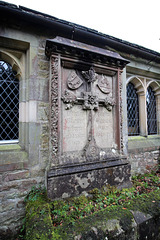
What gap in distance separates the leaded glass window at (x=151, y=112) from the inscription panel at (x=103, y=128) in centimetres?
265

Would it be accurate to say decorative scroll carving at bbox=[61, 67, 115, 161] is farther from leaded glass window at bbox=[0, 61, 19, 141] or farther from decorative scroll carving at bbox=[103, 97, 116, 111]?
leaded glass window at bbox=[0, 61, 19, 141]

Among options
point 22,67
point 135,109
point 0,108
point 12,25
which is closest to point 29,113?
point 0,108

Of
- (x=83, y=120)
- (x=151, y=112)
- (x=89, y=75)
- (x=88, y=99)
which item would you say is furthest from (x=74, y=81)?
(x=151, y=112)

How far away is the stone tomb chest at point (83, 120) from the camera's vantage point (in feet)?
7.58

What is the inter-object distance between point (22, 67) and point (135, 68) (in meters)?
3.46

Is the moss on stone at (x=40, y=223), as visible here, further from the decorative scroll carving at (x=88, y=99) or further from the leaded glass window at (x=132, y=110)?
the leaded glass window at (x=132, y=110)

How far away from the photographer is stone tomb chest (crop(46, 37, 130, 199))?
91.0 inches

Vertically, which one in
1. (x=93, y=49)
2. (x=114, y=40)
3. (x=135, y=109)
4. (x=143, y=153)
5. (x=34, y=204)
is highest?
(x=114, y=40)

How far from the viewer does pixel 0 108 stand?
2613 millimetres

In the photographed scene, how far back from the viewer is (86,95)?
265 cm

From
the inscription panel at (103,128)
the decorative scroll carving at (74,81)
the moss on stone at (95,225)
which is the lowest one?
the moss on stone at (95,225)

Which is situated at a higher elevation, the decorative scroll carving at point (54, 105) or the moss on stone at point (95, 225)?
the decorative scroll carving at point (54, 105)

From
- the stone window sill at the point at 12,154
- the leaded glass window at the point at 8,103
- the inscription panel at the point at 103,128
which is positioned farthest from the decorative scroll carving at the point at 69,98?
the stone window sill at the point at 12,154

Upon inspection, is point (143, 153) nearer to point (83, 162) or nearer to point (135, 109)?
point (135, 109)
